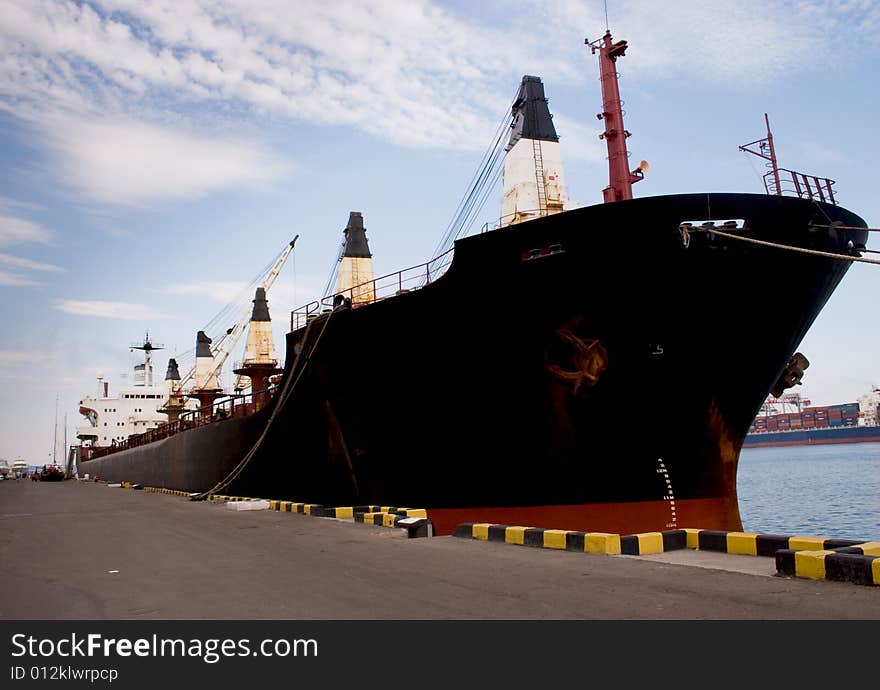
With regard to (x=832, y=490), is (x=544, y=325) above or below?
above

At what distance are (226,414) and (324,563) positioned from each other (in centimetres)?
2048

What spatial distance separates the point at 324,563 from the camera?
8.27m

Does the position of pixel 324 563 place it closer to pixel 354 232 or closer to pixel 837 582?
pixel 837 582

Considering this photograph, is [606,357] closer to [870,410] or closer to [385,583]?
[385,583]

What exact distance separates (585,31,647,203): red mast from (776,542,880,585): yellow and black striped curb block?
9.02 m

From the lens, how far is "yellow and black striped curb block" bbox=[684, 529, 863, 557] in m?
7.35

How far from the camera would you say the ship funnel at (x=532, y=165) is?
13914 mm

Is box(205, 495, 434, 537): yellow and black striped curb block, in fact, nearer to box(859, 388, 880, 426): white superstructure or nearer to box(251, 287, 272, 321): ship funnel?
box(251, 287, 272, 321): ship funnel

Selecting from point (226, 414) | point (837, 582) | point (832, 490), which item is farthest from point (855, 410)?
point (837, 582)

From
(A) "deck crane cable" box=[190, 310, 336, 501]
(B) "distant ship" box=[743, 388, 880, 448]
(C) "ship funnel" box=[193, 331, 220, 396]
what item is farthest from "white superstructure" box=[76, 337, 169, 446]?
(B) "distant ship" box=[743, 388, 880, 448]

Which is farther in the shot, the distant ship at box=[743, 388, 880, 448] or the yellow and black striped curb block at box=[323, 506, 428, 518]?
the distant ship at box=[743, 388, 880, 448]

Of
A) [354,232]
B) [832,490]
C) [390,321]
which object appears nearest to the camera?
[390,321]

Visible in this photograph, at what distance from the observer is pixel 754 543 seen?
7879 millimetres

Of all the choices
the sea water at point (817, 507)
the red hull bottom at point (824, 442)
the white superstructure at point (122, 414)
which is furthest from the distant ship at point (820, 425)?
the white superstructure at point (122, 414)
